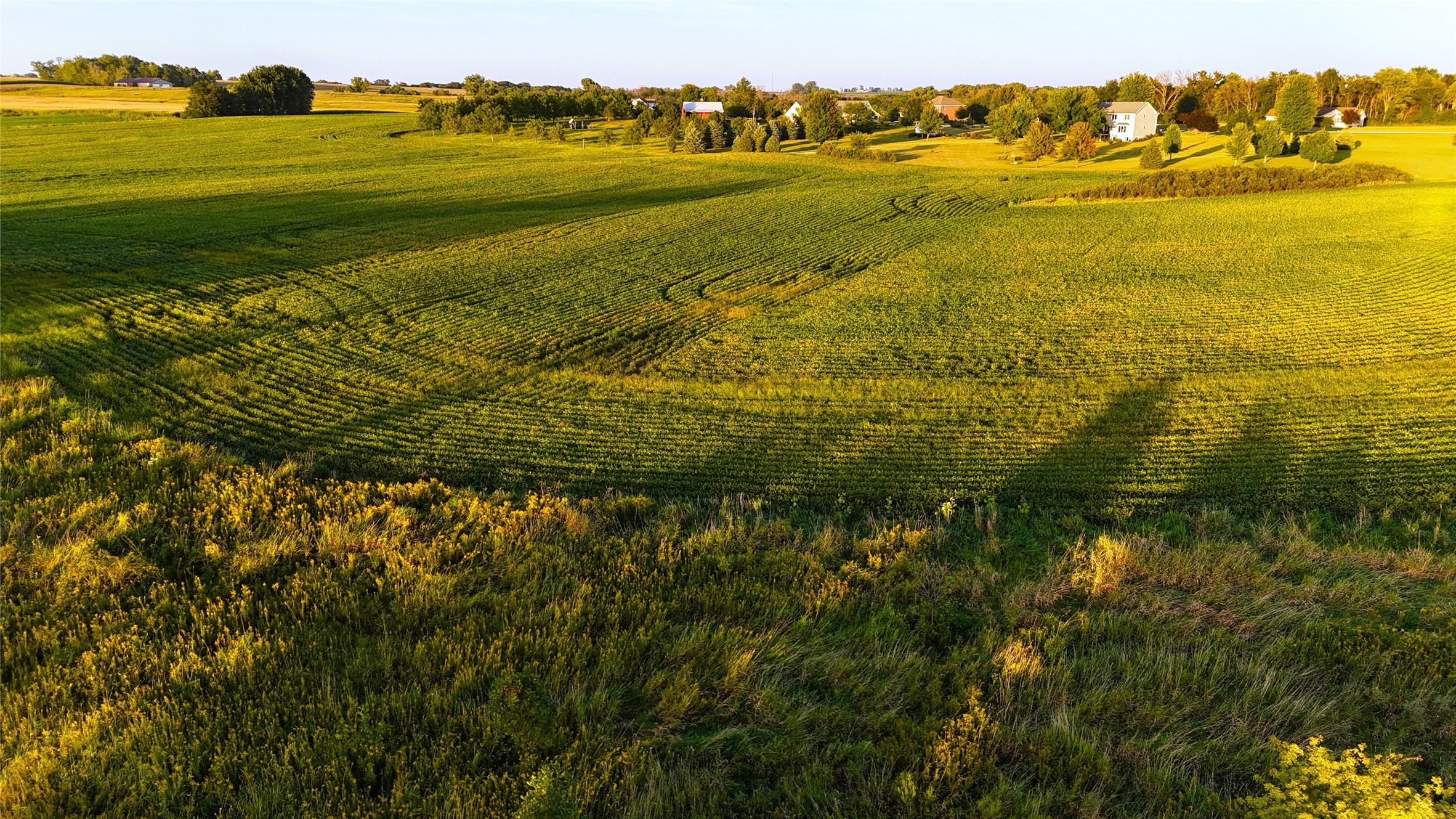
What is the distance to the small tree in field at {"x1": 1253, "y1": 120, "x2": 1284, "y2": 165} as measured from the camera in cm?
7381

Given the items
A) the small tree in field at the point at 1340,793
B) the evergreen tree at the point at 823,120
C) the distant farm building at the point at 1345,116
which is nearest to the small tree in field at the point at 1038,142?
the evergreen tree at the point at 823,120

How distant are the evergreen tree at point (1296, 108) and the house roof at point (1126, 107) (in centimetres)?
1653

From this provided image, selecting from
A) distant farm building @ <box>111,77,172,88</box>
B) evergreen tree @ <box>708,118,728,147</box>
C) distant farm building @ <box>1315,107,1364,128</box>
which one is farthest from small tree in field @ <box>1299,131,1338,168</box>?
distant farm building @ <box>111,77,172,88</box>

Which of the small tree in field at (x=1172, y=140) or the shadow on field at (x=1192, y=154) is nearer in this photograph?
the small tree in field at (x=1172, y=140)

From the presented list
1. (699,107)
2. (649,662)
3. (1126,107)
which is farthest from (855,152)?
(649,662)

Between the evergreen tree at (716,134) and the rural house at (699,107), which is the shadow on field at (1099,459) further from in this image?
the rural house at (699,107)

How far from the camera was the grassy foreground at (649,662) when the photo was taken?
206 inches

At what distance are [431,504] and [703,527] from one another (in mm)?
3820

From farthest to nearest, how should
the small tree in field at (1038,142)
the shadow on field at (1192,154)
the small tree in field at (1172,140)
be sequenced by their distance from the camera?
the small tree in field at (1038,142) → the shadow on field at (1192,154) → the small tree in field at (1172,140)

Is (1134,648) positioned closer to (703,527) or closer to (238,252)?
(703,527)

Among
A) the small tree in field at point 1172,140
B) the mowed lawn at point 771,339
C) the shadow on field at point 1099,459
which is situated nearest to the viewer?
the shadow on field at point 1099,459

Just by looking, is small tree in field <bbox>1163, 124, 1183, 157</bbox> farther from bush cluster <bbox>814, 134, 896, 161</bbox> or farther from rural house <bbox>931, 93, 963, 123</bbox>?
rural house <bbox>931, 93, 963, 123</bbox>

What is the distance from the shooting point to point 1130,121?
97.4 meters

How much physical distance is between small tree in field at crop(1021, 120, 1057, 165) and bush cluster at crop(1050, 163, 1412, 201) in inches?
687
